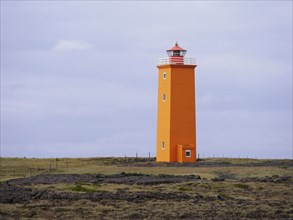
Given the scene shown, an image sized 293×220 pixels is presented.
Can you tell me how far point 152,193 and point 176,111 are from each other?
79.3 ft

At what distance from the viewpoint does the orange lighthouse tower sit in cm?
6219

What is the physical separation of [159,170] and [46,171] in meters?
7.64

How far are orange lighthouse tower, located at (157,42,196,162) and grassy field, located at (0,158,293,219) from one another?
326 cm

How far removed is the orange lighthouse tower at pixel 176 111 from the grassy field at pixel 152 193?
3.26 metres

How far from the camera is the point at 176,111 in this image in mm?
62344

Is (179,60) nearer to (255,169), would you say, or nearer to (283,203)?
(255,169)

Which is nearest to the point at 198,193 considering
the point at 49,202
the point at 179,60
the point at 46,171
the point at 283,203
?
the point at 283,203

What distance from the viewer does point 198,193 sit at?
40.0 meters

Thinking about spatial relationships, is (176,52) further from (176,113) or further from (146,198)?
(146,198)

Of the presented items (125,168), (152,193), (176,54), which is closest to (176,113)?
(176,54)

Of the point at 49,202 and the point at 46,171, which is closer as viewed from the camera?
the point at 49,202

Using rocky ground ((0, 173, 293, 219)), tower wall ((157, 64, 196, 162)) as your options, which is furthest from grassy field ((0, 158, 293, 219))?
tower wall ((157, 64, 196, 162))

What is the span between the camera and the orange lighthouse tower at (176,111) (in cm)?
6219

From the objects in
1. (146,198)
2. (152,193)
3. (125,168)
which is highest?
(125,168)
